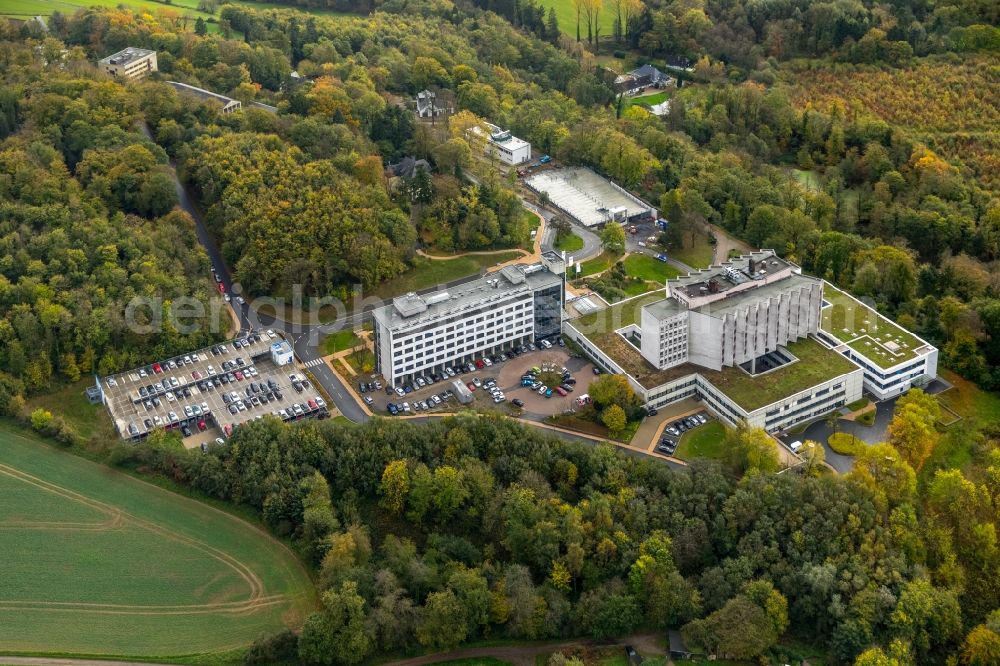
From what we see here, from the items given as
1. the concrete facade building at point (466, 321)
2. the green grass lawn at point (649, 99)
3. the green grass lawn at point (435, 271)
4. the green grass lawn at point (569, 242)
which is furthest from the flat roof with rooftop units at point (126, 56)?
the concrete facade building at point (466, 321)

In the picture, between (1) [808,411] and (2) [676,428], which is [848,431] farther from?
(2) [676,428]

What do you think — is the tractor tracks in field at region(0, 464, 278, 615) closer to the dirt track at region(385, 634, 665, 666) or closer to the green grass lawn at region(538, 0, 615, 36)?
the dirt track at region(385, 634, 665, 666)

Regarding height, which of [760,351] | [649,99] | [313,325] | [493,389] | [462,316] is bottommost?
[649,99]

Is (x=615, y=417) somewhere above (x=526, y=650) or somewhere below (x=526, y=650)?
above

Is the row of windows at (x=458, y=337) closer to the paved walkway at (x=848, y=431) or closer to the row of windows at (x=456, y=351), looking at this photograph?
the row of windows at (x=456, y=351)

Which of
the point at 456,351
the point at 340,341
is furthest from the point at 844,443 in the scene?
the point at 340,341

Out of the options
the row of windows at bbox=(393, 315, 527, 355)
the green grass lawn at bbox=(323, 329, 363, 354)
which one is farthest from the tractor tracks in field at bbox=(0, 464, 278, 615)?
the green grass lawn at bbox=(323, 329, 363, 354)

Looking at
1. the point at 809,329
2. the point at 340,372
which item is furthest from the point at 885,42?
the point at 340,372
